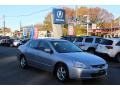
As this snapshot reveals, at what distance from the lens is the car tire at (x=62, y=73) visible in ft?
33.6

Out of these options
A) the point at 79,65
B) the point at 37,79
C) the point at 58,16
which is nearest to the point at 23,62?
the point at 37,79

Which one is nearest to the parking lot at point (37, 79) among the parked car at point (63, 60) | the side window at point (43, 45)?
the parked car at point (63, 60)

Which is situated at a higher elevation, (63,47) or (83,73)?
(63,47)

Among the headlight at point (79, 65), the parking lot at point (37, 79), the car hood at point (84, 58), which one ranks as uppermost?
the car hood at point (84, 58)

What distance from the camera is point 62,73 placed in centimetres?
1046

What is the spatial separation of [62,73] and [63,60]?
45 centimetres

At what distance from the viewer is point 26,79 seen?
10.8 m

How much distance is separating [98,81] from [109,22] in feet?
306

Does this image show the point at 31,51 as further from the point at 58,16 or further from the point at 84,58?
the point at 58,16

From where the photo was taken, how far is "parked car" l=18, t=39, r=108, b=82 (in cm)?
997

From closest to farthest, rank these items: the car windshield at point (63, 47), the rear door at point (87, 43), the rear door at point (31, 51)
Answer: the car windshield at point (63, 47)
the rear door at point (31, 51)
the rear door at point (87, 43)

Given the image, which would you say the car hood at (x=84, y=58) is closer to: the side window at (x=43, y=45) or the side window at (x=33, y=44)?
the side window at (x=43, y=45)

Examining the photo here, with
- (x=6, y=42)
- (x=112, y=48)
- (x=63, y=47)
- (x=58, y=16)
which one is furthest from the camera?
(x=6, y=42)

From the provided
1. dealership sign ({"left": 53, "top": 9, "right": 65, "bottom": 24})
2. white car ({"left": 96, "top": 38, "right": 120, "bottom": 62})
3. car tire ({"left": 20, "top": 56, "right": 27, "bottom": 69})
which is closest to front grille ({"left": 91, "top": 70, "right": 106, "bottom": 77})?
car tire ({"left": 20, "top": 56, "right": 27, "bottom": 69})
